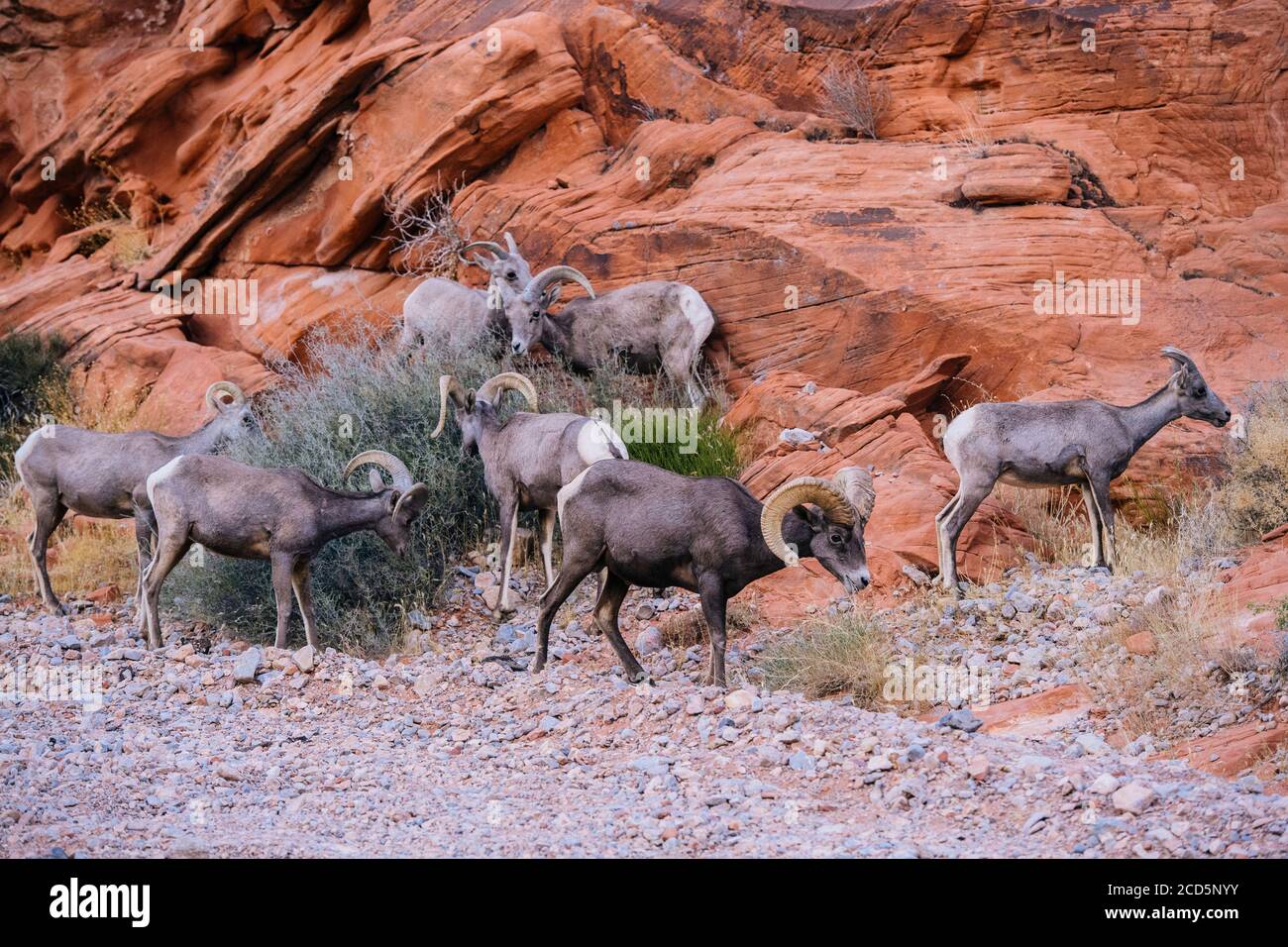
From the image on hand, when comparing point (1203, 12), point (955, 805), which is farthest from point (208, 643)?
point (1203, 12)

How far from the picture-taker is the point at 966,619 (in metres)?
8.87

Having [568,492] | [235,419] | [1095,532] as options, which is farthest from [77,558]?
[1095,532]

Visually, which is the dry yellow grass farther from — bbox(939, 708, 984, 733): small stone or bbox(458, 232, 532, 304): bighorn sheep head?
bbox(939, 708, 984, 733): small stone

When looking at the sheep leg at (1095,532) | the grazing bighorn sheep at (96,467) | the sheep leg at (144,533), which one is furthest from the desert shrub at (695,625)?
the grazing bighorn sheep at (96,467)

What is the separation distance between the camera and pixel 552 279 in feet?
43.0

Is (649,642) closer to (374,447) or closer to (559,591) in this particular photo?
(559,591)

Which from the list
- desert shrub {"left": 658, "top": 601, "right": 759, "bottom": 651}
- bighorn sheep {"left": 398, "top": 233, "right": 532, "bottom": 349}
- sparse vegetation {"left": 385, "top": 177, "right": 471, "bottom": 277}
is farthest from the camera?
sparse vegetation {"left": 385, "top": 177, "right": 471, "bottom": 277}

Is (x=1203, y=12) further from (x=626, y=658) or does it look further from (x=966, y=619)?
(x=626, y=658)

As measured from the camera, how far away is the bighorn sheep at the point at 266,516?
9055 mm

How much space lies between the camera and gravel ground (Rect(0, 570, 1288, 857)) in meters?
5.59

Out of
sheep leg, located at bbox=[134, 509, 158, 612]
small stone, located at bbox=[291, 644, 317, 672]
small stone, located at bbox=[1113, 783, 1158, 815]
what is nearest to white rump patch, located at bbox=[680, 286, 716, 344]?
sheep leg, located at bbox=[134, 509, 158, 612]

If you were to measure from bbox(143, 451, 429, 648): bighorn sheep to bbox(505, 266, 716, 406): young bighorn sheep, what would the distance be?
373 cm

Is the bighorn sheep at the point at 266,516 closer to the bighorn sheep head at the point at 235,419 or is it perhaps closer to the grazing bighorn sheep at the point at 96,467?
the grazing bighorn sheep at the point at 96,467

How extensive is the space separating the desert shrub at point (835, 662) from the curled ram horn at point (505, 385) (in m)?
3.24
